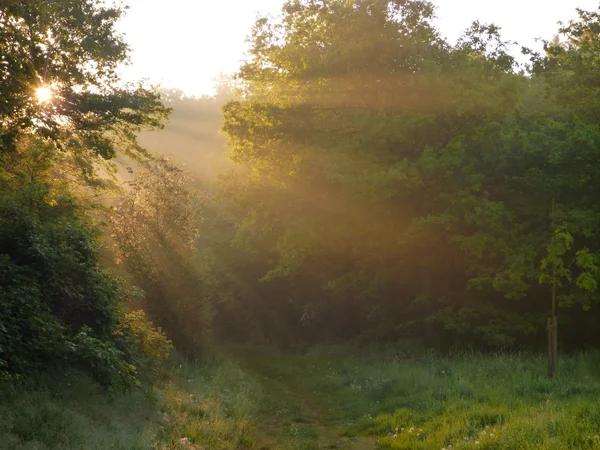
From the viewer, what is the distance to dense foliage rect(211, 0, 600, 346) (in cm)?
2178

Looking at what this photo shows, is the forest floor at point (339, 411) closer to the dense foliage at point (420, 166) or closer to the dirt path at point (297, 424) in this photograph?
the dirt path at point (297, 424)

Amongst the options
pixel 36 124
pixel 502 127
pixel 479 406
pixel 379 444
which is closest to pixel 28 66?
pixel 36 124

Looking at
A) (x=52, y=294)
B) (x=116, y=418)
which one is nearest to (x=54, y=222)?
(x=52, y=294)

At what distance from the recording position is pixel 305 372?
24281 mm

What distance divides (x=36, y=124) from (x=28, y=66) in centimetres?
439

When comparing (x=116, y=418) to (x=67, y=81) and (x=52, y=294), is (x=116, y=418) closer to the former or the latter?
(x=52, y=294)

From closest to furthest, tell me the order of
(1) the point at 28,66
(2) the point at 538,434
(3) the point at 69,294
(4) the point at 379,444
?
(2) the point at 538,434
(4) the point at 379,444
(3) the point at 69,294
(1) the point at 28,66

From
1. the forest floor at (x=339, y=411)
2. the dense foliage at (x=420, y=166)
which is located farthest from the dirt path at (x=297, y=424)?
the dense foliage at (x=420, y=166)

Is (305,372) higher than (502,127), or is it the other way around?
(502,127)

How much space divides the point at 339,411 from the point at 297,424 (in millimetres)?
1822

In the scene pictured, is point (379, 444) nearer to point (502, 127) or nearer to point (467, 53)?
point (502, 127)

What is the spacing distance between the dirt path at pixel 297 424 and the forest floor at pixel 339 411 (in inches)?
1.3

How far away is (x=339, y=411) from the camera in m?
15.4

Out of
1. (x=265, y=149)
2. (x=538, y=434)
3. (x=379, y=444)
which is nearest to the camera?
(x=538, y=434)
